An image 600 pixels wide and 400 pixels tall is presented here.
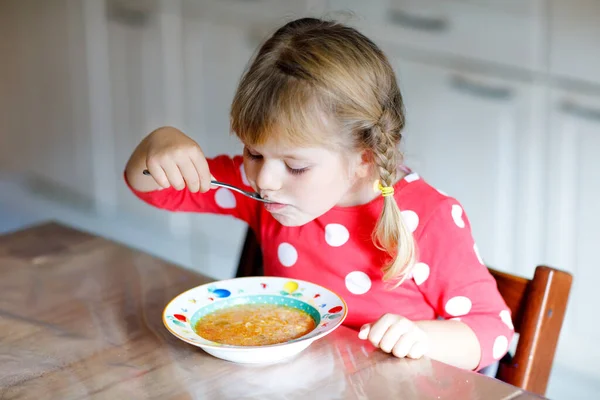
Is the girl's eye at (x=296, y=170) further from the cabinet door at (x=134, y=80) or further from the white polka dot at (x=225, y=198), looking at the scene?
the cabinet door at (x=134, y=80)

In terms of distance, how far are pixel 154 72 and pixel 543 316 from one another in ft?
6.50

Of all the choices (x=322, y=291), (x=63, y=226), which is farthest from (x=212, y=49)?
(x=322, y=291)

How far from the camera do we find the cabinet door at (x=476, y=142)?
6.73ft

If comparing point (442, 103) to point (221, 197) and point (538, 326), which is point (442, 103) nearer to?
point (221, 197)

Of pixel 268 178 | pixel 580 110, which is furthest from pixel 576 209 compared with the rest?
pixel 268 178

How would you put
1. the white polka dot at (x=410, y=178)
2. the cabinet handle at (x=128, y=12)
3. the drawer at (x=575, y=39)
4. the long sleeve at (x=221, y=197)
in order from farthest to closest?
the cabinet handle at (x=128, y=12) < the drawer at (x=575, y=39) < the long sleeve at (x=221, y=197) < the white polka dot at (x=410, y=178)

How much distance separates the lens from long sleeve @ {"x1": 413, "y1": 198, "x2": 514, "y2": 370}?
3.58 ft

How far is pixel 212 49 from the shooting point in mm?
2645

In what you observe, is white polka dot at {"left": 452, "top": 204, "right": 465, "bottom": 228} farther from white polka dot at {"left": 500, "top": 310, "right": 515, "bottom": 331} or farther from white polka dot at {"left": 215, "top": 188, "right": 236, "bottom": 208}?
white polka dot at {"left": 215, "top": 188, "right": 236, "bottom": 208}

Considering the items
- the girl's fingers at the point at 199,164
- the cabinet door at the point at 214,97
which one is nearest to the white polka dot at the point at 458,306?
the girl's fingers at the point at 199,164

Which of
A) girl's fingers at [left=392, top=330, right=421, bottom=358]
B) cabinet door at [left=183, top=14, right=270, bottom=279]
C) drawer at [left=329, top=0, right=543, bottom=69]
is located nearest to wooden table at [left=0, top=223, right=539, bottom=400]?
girl's fingers at [left=392, top=330, right=421, bottom=358]

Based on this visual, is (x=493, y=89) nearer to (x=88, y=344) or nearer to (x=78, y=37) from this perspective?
(x=88, y=344)

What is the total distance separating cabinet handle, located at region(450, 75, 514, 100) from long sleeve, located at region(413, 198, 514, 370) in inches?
36.9

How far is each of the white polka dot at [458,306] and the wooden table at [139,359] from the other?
0.17 m
